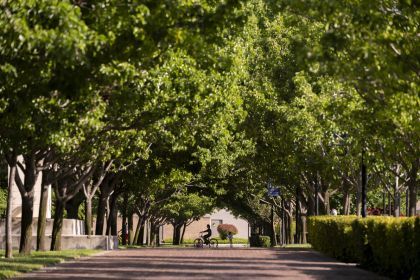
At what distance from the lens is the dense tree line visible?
50.8ft

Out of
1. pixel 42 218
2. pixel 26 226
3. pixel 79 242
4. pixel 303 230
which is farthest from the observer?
pixel 303 230

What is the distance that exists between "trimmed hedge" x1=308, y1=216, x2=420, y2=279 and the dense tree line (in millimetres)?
2501

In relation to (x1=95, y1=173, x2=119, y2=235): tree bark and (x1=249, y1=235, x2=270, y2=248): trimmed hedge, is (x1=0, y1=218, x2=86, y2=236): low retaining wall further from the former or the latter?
(x1=249, y1=235, x2=270, y2=248): trimmed hedge

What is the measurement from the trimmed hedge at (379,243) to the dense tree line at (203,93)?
2.50 meters

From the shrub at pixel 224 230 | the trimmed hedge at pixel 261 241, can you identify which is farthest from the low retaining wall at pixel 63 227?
→ the shrub at pixel 224 230

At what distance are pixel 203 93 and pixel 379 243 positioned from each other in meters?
6.62

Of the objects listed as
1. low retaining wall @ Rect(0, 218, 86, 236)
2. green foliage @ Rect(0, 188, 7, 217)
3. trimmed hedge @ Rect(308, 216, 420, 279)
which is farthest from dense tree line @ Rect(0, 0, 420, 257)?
green foliage @ Rect(0, 188, 7, 217)

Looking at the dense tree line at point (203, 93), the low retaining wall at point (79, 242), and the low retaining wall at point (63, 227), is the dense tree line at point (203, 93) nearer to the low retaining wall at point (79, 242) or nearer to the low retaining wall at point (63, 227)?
the low retaining wall at point (63, 227)

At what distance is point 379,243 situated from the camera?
75.6ft

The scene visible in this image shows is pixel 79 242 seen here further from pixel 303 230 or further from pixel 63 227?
pixel 303 230

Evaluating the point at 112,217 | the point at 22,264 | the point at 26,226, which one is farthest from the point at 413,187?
the point at 112,217

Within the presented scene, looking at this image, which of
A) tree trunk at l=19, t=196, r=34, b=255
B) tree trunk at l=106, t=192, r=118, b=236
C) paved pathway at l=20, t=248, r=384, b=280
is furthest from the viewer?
tree trunk at l=106, t=192, r=118, b=236

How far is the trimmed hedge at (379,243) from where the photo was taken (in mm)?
19594

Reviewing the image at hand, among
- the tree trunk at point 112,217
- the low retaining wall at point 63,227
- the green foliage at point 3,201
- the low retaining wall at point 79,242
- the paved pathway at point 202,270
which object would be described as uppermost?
the green foliage at point 3,201
